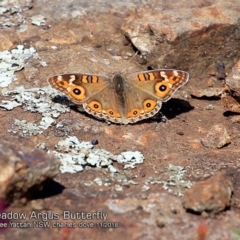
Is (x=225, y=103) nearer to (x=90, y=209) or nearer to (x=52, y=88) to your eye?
(x=52, y=88)

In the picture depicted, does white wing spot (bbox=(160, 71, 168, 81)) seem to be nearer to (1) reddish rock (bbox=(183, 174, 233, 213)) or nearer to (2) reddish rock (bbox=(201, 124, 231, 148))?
(2) reddish rock (bbox=(201, 124, 231, 148))

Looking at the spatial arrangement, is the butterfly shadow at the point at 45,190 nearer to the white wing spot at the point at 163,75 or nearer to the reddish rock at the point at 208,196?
the reddish rock at the point at 208,196

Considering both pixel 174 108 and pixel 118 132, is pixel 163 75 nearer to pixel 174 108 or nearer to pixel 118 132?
pixel 174 108

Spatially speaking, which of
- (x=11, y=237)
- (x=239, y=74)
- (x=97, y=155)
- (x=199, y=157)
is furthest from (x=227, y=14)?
(x=11, y=237)

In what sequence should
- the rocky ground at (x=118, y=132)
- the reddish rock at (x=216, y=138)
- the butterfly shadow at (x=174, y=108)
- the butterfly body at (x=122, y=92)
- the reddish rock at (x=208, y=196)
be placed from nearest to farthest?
the rocky ground at (x=118, y=132) < the reddish rock at (x=208, y=196) < the reddish rock at (x=216, y=138) < the butterfly body at (x=122, y=92) < the butterfly shadow at (x=174, y=108)

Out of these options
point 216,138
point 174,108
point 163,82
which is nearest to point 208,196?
point 216,138

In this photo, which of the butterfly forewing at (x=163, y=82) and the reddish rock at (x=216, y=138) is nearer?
the reddish rock at (x=216, y=138)

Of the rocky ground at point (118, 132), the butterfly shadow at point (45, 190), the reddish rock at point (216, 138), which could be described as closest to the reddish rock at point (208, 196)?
the rocky ground at point (118, 132)

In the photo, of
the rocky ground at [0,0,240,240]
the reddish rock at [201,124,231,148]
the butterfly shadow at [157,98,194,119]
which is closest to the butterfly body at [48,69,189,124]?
the rocky ground at [0,0,240,240]

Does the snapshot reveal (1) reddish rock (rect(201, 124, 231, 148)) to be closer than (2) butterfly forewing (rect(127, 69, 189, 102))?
Yes
